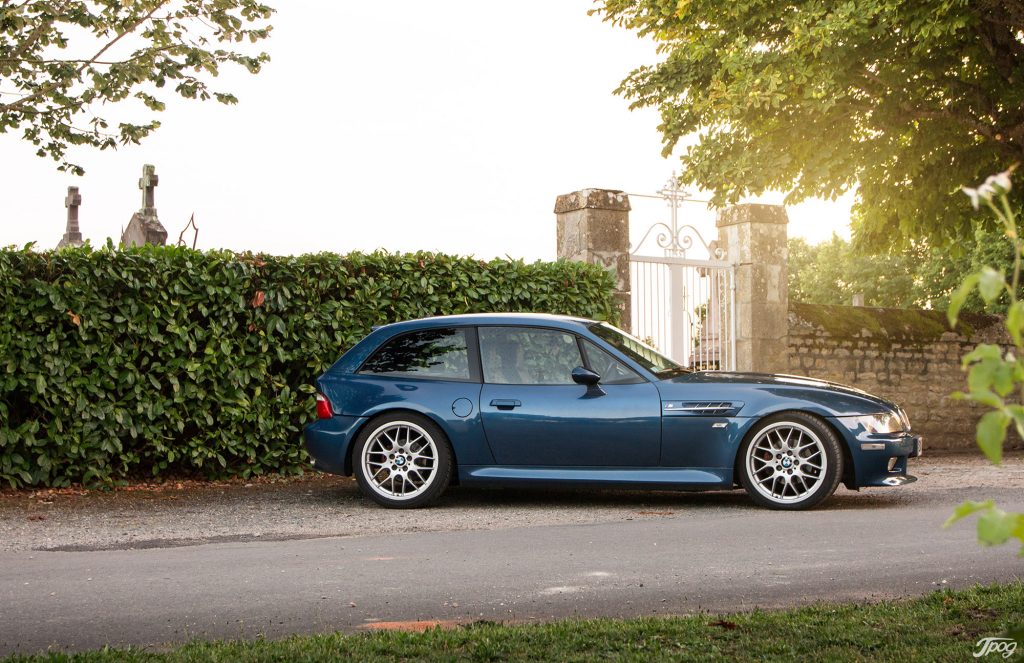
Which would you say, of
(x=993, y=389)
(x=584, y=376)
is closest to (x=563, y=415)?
(x=584, y=376)

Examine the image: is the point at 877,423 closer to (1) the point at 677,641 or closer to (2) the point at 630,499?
(2) the point at 630,499

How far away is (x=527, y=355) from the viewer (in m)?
9.11

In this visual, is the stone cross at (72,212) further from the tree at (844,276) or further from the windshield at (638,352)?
the tree at (844,276)

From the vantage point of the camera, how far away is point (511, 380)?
9.07m

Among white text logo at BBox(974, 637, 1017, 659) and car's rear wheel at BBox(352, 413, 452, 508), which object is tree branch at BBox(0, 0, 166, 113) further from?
white text logo at BBox(974, 637, 1017, 659)

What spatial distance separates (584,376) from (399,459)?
1708 mm

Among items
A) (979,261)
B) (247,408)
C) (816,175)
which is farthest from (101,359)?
(979,261)

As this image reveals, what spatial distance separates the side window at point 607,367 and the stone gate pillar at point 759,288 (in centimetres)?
748

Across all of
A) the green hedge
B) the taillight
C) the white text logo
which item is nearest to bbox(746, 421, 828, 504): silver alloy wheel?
the taillight

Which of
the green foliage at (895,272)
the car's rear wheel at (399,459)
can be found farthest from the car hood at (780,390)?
the green foliage at (895,272)

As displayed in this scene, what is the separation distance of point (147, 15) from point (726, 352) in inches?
393

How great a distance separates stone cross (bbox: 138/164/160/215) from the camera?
2031 cm

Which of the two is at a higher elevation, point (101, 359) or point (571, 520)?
point (101, 359)

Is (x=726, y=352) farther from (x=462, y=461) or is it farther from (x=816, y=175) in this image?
(x=462, y=461)
